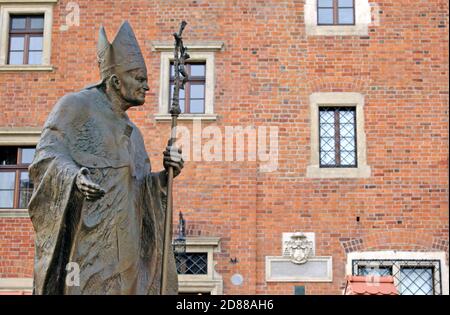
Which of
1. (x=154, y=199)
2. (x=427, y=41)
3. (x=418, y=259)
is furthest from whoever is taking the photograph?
(x=427, y=41)

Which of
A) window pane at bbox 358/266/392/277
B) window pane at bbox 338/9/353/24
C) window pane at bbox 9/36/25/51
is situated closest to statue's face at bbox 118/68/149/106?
window pane at bbox 358/266/392/277

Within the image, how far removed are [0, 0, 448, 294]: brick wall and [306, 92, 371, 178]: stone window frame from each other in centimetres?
10

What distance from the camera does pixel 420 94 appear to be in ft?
55.6

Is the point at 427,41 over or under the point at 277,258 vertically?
over

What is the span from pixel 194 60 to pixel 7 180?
398 cm

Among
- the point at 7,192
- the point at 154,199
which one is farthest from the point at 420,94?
the point at 154,199

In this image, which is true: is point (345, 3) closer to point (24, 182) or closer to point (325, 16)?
point (325, 16)

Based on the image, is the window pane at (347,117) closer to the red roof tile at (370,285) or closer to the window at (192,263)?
the red roof tile at (370,285)

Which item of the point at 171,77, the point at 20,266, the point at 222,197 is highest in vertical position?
the point at 171,77

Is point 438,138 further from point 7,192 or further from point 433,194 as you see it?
point 7,192

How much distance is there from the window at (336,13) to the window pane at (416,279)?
4671 mm
